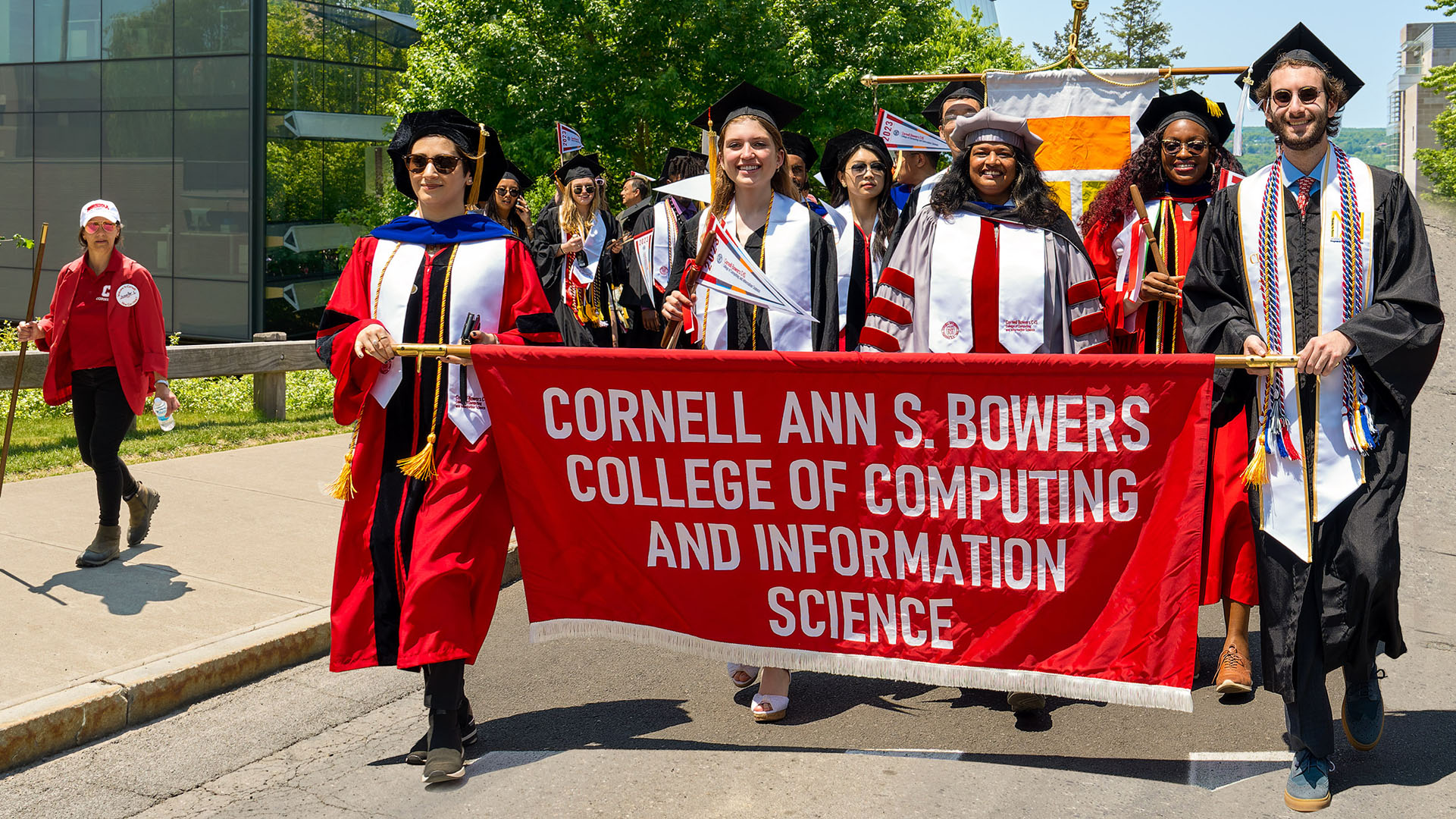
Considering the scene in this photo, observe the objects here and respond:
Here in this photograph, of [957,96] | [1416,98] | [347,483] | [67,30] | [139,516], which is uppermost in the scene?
[1416,98]

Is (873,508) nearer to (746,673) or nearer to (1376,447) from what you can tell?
(746,673)

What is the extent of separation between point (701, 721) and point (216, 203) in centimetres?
2554

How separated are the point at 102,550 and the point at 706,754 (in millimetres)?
3792

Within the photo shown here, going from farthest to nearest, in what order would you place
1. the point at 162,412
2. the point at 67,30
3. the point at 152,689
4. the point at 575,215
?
1. the point at 67,30
2. the point at 575,215
3. the point at 162,412
4. the point at 152,689

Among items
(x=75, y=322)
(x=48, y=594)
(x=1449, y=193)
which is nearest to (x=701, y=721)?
(x=48, y=594)

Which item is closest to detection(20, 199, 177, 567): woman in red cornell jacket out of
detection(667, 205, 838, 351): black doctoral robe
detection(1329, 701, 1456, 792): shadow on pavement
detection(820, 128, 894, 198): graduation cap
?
detection(667, 205, 838, 351): black doctoral robe

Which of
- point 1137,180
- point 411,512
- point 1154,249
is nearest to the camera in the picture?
point 411,512

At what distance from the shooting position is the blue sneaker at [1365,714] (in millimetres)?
4340

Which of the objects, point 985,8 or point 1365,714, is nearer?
point 1365,714

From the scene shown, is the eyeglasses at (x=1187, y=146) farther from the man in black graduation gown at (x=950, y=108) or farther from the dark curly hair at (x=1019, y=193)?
the man in black graduation gown at (x=950, y=108)

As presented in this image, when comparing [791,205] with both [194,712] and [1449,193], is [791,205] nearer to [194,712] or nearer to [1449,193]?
[194,712]

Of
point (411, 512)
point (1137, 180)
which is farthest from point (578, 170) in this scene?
point (411, 512)

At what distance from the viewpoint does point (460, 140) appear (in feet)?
15.5

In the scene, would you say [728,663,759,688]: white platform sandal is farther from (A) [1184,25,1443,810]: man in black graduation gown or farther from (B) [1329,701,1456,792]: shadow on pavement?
(B) [1329,701,1456,792]: shadow on pavement
